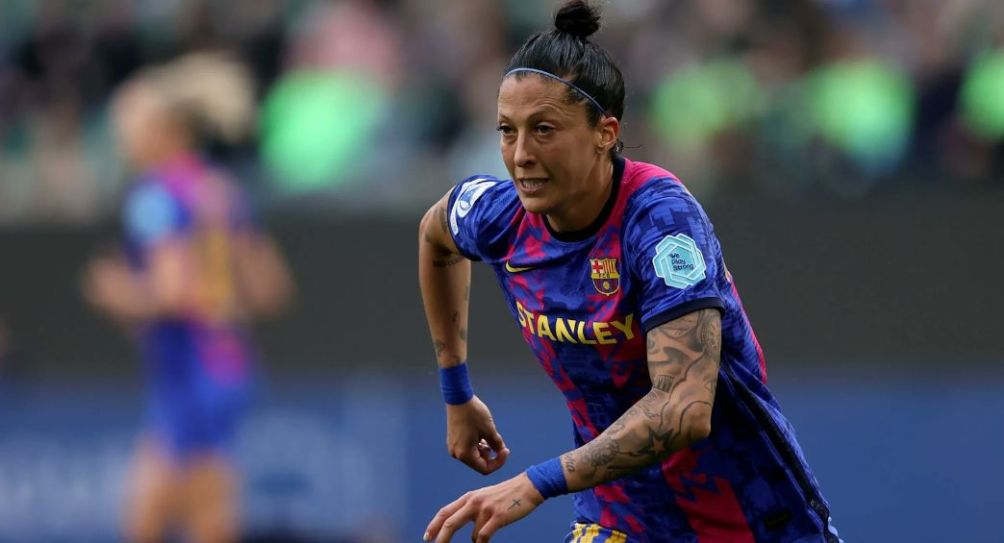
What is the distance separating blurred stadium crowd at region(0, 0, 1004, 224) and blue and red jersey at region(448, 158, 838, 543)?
5.10 meters

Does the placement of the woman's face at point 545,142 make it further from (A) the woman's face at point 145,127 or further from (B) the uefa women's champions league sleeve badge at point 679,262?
(A) the woman's face at point 145,127

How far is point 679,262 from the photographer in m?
4.20

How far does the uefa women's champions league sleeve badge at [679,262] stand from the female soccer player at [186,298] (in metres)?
6.00

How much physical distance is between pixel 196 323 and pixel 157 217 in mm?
720

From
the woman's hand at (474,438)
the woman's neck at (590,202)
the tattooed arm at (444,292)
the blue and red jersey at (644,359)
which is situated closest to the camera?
the blue and red jersey at (644,359)

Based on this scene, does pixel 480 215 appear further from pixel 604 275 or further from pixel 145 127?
pixel 145 127

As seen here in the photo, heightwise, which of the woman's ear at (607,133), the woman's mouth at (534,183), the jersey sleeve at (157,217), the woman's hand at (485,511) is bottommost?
the woman's hand at (485,511)

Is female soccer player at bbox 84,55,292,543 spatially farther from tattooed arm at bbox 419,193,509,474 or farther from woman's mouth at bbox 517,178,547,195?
woman's mouth at bbox 517,178,547,195

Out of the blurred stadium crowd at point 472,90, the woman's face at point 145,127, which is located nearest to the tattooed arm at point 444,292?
the blurred stadium crowd at point 472,90

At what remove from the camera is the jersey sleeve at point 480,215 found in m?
4.86

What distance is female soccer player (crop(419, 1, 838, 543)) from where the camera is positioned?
4133mm

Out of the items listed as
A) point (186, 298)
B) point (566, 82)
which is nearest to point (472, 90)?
point (186, 298)

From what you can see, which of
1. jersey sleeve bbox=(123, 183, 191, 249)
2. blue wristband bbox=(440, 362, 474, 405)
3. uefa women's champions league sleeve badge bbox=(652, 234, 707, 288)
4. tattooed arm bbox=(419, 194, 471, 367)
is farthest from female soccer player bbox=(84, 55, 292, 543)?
uefa women's champions league sleeve badge bbox=(652, 234, 707, 288)

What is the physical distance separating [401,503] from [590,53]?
5.84m
